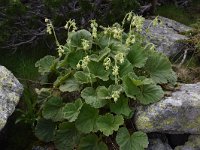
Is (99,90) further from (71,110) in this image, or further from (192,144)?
(192,144)

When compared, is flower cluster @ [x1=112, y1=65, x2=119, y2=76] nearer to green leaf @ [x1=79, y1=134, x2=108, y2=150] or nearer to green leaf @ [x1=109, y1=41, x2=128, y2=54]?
green leaf @ [x1=109, y1=41, x2=128, y2=54]

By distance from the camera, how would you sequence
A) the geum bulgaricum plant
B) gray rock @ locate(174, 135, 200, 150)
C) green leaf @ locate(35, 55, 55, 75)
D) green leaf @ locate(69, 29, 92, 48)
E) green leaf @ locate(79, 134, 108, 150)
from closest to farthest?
1. the geum bulgaricum plant
2. green leaf @ locate(79, 134, 108, 150)
3. gray rock @ locate(174, 135, 200, 150)
4. green leaf @ locate(69, 29, 92, 48)
5. green leaf @ locate(35, 55, 55, 75)

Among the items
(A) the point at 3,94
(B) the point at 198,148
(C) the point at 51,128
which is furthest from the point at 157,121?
(A) the point at 3,94

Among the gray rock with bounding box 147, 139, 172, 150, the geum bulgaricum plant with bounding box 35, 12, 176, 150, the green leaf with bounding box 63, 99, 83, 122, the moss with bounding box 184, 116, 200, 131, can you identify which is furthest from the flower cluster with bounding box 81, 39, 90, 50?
the moss with bounding box 184, 116, 200, 131

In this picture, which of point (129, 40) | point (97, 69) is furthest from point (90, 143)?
point (129, 40)

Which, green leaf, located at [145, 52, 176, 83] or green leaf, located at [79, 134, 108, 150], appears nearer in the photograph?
green leaf, located at [79, 134, 108, 150]

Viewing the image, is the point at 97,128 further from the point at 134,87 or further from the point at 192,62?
the point at 192,62

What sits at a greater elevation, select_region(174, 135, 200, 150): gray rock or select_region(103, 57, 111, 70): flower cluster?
select_region(103, 57, 111, 70): flower cluster
